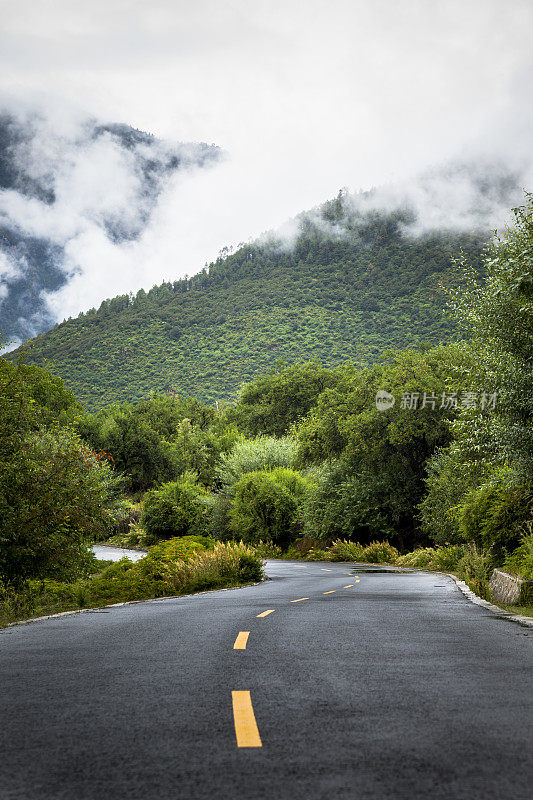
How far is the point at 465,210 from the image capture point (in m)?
190

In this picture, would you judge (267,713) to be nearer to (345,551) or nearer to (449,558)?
(449,558)

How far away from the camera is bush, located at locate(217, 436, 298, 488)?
185ft

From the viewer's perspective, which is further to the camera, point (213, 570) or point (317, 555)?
point (317, 555)

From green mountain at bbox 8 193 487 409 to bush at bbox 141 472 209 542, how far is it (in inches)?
1820

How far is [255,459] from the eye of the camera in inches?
2242

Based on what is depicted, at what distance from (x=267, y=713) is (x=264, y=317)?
432 feet

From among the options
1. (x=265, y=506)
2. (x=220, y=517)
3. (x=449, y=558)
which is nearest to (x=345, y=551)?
(x=265, y=506)

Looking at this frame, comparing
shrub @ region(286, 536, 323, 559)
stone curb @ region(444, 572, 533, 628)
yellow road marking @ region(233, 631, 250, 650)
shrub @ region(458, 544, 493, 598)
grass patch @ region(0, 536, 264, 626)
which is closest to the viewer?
yellow road marking @ region(233, 631, 250, 650)

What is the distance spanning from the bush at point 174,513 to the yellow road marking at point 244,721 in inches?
1892

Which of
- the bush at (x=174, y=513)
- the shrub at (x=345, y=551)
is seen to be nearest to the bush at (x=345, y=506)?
the shrub at (x=345, y=551)

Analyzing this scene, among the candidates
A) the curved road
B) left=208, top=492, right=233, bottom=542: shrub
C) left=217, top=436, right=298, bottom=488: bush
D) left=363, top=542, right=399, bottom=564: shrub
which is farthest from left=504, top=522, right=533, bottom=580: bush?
left=217, top=436, right=298, bottom=488: bush

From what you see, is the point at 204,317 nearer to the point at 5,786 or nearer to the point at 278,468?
the point at 278,468

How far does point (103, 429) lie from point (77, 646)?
6850 cm

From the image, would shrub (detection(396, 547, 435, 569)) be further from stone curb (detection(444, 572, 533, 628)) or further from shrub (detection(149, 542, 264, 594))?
stone curb (detection(444, 572, 533, 628))
